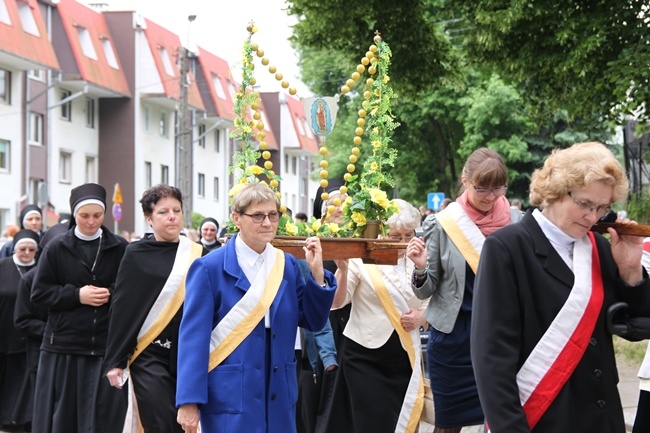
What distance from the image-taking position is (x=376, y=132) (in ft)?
22.1

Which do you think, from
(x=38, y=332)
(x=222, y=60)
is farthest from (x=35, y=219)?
(x=222, y=60)

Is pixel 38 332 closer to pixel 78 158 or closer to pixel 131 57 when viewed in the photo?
pixel 78 158

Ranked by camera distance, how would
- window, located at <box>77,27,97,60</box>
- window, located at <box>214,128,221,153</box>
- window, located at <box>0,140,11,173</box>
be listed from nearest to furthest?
window, located at <box>0,140,11,173</box>, window, located at <box>77,27,97,60</box>, window, located at <box>214,128,221,153</box>

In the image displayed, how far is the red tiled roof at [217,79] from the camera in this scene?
6112cm

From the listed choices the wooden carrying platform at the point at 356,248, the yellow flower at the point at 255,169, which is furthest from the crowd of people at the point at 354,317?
the yellow flower at the point at 255,169

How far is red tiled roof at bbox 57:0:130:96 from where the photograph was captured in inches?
1864

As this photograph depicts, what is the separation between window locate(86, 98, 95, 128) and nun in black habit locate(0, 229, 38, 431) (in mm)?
39566

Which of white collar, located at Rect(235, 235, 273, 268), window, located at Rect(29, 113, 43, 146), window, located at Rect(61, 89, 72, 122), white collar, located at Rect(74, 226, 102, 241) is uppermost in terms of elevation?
window, located at Rect(61, 89, 72, 122)

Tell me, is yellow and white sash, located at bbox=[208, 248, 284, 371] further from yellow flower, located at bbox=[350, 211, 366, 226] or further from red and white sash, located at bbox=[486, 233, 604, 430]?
red and white sash, located at bbox=[486, 233, 604, 430]

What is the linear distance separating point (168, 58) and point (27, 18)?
47.2 ft

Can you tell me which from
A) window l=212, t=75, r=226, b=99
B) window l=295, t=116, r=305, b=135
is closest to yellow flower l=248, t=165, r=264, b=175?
window l=212, t=75, r=226, b=99

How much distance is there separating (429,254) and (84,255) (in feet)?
9.28

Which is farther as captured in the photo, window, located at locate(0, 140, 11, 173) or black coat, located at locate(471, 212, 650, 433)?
window, located at locate(0, 140, 11, 173)

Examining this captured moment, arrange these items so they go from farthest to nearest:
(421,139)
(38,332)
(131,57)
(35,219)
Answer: (131,57) < (421,139) < (35,219) < (38,332)
